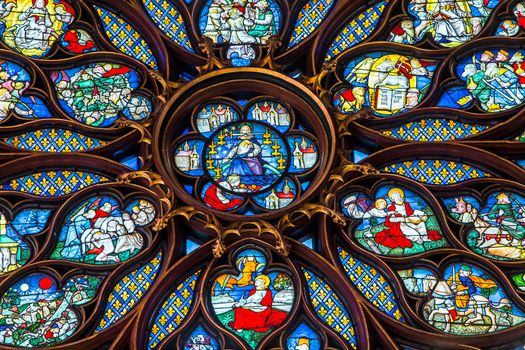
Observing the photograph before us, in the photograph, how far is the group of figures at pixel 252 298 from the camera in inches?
754

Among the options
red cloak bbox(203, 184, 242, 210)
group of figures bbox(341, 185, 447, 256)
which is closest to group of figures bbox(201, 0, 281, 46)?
red cloak bbox(203, 184, 242, 210)

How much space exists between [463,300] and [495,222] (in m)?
1.19

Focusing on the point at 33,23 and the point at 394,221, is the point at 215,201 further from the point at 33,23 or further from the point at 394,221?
the point at 33,23

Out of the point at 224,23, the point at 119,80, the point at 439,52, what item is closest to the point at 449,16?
the point at 439,52

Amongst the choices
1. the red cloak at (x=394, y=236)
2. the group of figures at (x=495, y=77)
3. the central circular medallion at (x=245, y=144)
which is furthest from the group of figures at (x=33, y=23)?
the group of figures at (x=495, y=77)

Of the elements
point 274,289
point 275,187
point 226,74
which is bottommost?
point 274,289

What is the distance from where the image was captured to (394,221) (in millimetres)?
20188

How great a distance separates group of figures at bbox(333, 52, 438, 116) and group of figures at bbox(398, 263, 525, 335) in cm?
233

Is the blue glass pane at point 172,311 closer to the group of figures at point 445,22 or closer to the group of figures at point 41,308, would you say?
the group of figures at point 41,308

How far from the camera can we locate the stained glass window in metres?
19.3

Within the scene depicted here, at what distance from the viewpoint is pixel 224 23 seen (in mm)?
21812

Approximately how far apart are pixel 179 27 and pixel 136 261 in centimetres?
347

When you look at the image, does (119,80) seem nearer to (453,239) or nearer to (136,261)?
(136,261)

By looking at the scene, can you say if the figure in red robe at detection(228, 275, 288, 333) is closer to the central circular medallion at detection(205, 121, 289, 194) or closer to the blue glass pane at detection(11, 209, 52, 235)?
the central circular medallion at detection(205, 121, 289, 194)
